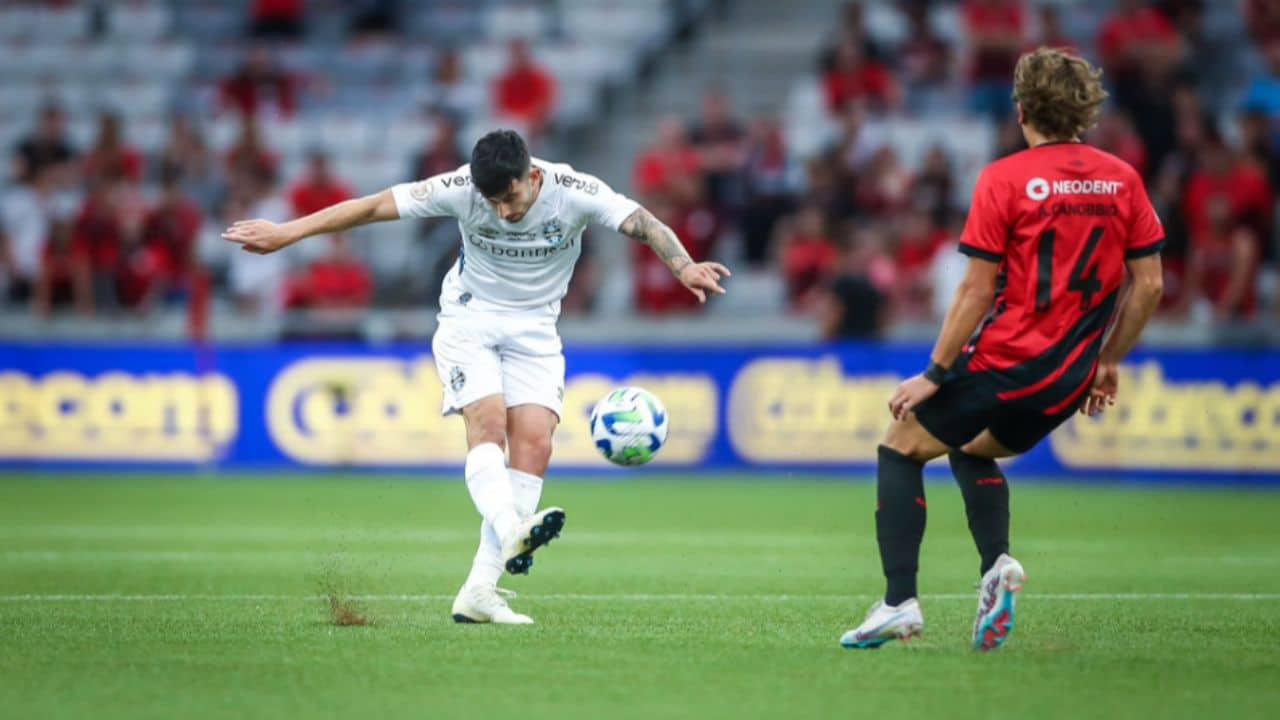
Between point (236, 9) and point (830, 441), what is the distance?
38.2 feet

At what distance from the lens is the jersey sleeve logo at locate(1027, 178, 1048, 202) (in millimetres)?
7188

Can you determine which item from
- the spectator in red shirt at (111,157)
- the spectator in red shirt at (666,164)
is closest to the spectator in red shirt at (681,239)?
the spectator in red shirt at (666,164)

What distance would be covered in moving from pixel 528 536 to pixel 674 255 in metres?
1.42

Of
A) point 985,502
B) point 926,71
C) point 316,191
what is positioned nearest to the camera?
point 985,502

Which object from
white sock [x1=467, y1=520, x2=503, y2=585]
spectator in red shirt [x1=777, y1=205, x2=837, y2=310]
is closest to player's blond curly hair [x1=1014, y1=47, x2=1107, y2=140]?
white sock [x1=467, y1=520, x2=503, y2=585]

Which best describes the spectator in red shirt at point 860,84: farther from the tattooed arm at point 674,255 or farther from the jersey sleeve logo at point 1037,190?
the jersey sleeve logo at point 1037,190

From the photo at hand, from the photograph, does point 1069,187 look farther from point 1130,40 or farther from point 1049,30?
point 1130,40

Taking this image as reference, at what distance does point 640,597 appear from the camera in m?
9.57

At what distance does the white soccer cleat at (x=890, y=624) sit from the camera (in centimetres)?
743

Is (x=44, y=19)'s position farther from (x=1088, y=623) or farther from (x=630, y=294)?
(x=1088, y=623)

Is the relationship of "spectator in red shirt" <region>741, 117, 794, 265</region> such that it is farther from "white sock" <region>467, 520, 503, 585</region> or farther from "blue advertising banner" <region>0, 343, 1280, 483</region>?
"white sock" <region>467, 520, 503, 585</region>

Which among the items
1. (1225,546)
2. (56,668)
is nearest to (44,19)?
(1225,546)

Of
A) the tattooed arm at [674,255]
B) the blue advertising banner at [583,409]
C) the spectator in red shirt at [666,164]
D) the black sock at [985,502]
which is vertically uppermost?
the spectator in red shirt at [666,164]

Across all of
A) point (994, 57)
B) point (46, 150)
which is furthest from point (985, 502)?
point (46, 150)
